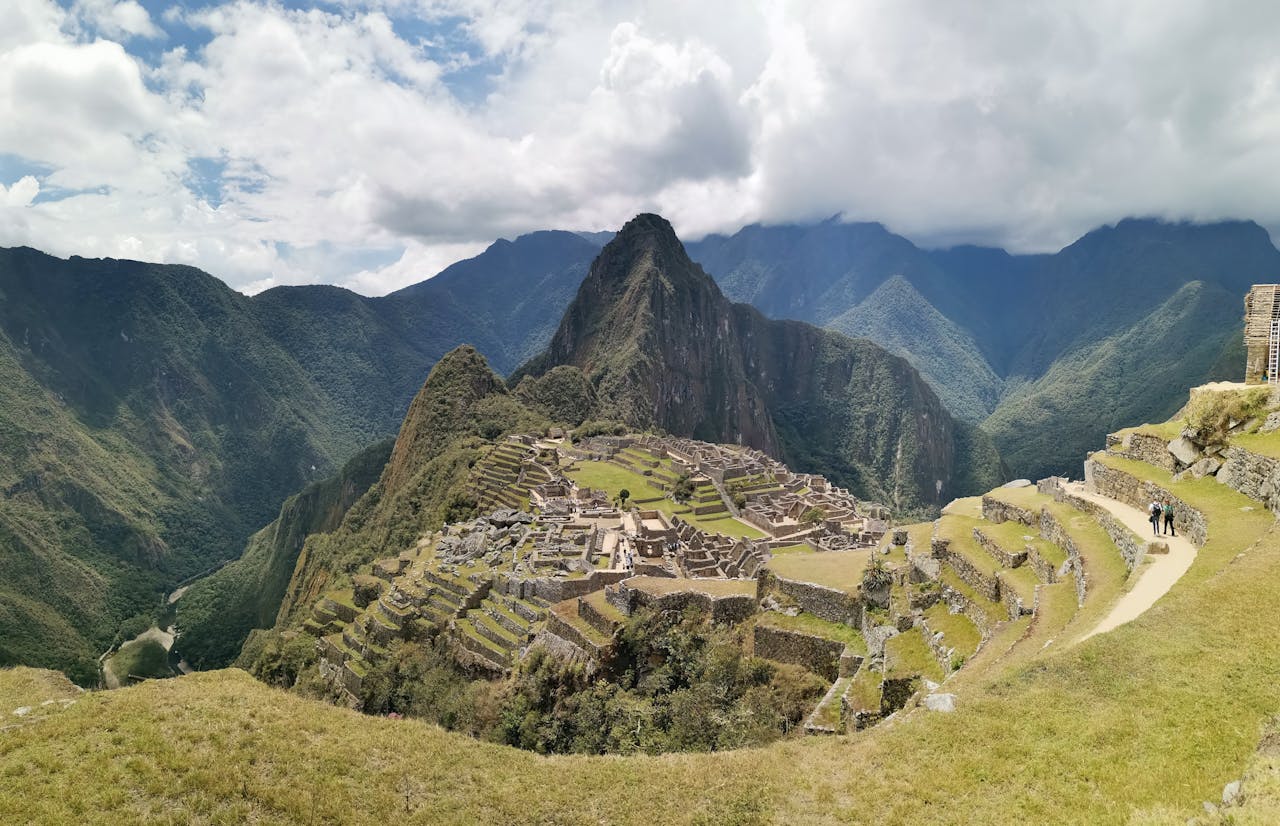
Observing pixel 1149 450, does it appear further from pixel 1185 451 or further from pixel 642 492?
pixel 642 492

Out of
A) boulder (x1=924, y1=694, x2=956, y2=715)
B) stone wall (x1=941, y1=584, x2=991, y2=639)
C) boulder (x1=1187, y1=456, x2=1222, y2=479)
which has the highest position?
boulder (x1=1187, y1=456, x2=1222, y2=479)

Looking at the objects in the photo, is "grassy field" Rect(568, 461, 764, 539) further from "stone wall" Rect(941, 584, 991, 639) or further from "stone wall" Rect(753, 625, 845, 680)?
"stone wall" Rect(941, 584, 991, 639)

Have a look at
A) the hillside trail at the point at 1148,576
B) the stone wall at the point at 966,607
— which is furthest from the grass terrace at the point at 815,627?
the hillside trail at the point at 1148,576

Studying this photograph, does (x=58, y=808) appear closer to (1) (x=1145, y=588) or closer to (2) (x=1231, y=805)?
(2) (x=1231, y=805)

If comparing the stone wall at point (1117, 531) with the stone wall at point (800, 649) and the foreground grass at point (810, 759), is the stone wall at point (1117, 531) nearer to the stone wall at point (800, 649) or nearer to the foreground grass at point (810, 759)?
the foreground grass at point (810, 759)

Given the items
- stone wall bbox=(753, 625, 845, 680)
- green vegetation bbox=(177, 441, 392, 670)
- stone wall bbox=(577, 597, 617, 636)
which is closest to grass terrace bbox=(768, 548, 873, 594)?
stone wall bbox=(753, 625, 845, 680)

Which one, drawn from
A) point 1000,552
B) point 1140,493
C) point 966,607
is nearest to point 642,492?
point 1000,552

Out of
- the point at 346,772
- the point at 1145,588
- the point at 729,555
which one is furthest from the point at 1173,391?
the point at 346,772
